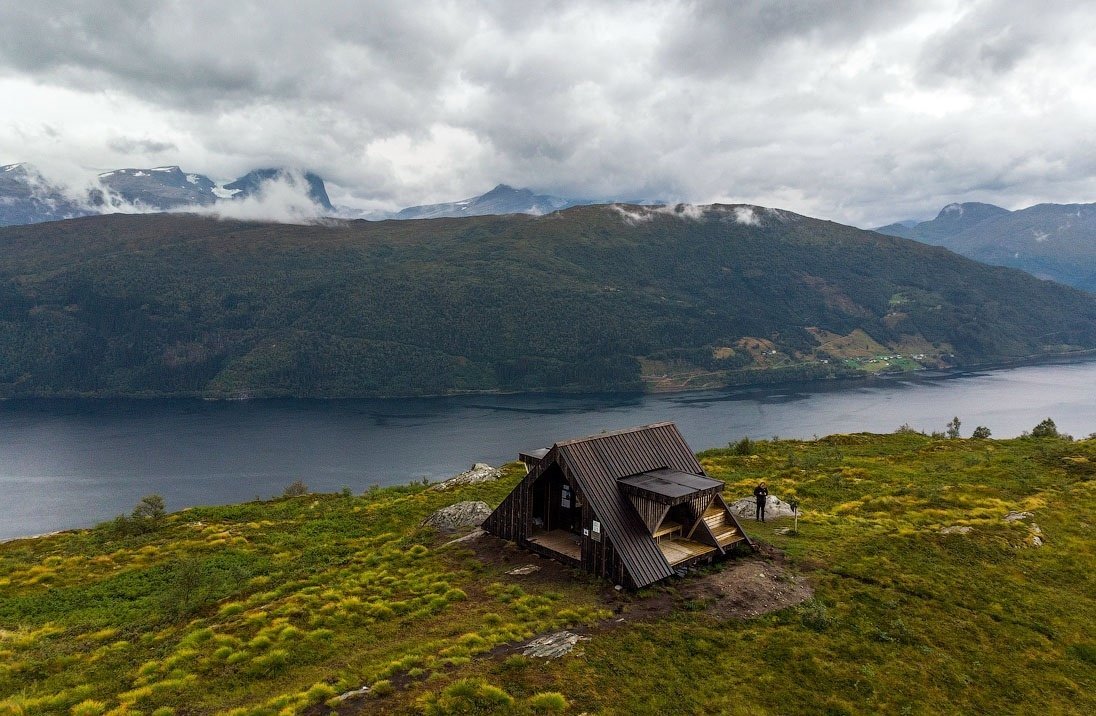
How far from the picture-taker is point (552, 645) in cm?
1705

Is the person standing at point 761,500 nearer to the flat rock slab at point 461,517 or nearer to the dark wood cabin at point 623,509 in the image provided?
the dark wood cabin at point 623,509

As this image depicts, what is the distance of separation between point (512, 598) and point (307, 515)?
26816 millimetres

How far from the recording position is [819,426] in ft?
621

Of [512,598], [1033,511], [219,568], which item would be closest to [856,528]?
[1033,511]

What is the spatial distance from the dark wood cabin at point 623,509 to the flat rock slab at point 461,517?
188 inches

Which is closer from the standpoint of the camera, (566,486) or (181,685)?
(181,685)

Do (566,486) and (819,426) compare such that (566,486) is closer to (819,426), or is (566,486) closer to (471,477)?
(471,477)

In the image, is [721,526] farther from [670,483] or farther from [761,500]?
[761,500]

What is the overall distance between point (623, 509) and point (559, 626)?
633 centimetres

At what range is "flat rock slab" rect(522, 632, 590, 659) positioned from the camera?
16.5 metres

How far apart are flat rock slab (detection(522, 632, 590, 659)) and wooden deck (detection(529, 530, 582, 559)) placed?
5929 mm

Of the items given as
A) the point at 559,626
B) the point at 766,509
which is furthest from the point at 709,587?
the point at 766,509

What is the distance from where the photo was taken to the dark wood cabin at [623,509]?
2247 centimetres

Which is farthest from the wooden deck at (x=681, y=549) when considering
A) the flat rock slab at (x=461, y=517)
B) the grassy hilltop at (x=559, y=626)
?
the flat rock slab at (x=461, y=517)
